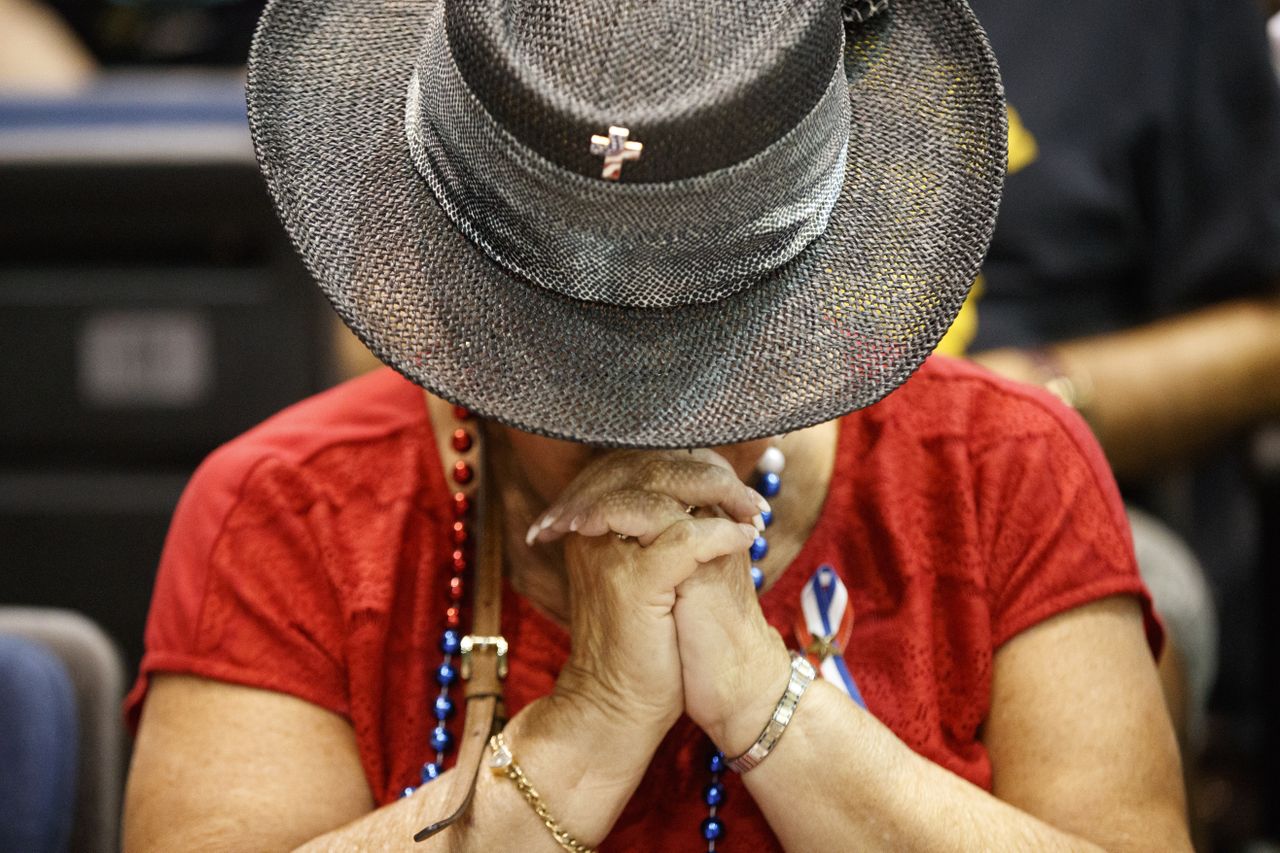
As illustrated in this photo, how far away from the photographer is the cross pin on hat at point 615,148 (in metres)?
1.00

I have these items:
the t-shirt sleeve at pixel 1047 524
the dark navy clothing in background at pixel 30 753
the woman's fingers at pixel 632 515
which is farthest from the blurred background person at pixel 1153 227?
the dark navy clothing in background at pixel 30 753

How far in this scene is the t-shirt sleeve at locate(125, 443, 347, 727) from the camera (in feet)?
4.48

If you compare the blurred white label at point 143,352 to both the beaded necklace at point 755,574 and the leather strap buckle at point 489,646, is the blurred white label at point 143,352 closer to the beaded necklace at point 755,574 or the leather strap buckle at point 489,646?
the leather strap buckle at point 489,646

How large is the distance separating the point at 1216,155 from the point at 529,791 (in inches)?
67.5

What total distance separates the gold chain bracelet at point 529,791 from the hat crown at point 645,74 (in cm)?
54

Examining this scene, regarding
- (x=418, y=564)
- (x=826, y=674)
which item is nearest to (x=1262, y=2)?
(x=826, y=674)

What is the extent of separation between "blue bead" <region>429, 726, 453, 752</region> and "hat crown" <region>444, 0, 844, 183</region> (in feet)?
2.00

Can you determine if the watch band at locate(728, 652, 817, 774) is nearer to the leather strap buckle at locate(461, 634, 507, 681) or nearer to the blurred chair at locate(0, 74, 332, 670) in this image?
the leather strap buckle at locate(461, 634, 507, 681)

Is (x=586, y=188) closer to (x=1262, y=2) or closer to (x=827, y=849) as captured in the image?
(x=827, y=849)

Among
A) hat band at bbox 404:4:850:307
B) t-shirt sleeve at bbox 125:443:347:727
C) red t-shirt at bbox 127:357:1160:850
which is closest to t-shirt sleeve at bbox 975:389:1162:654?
red t-shirt at bbox 127:357:1160:850

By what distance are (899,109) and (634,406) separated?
0.37m

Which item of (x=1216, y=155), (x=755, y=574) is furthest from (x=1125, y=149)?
(x=755, y=574)

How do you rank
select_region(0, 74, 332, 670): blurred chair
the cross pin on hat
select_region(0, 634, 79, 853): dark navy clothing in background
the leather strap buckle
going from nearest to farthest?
the cross pin on hat < the leather strap buckle < select_region(0, 634, 79, 853): dark navy clothing in background < select_region(0, 74, 332, 670): blurred chair

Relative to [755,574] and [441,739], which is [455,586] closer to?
[441,739]
